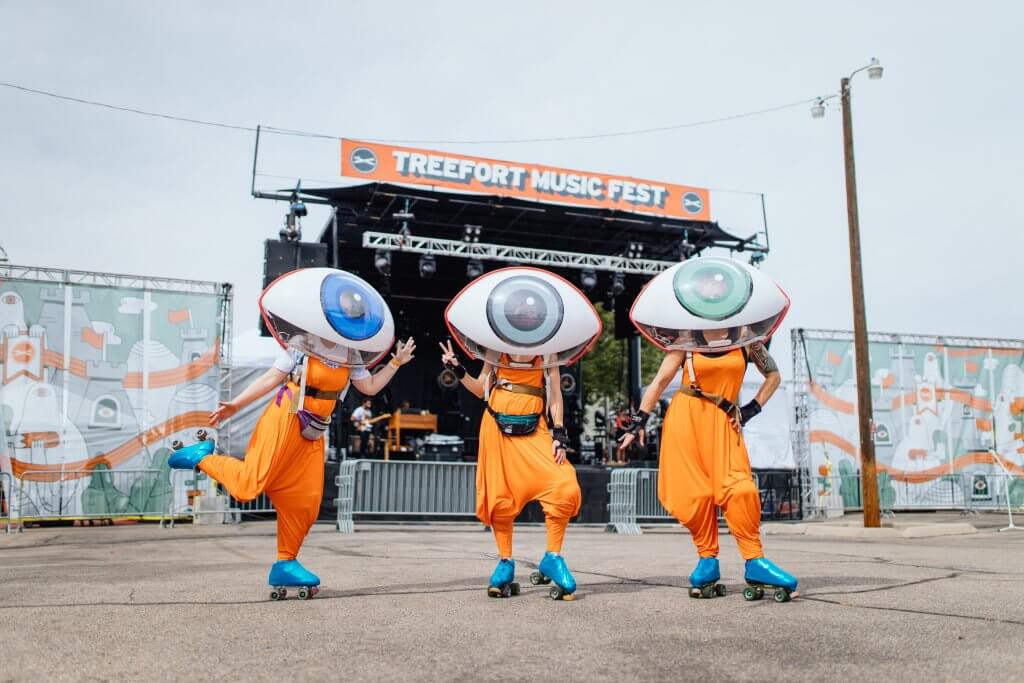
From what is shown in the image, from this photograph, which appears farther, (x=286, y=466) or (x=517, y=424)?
(x=517, y=424)

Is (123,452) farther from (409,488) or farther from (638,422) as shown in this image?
(638,422)

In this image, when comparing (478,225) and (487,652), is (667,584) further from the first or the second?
(478,225)

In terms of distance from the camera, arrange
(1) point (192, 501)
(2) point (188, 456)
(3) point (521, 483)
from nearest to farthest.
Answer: (2) point (188, 456) < (3) point (521, 483) < (1) point (192, 501)

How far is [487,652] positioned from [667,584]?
2601 mm

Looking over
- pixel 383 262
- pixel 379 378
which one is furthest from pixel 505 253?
pixel 379 378

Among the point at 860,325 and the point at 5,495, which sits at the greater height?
the point at 860,325

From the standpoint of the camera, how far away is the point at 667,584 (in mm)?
5777

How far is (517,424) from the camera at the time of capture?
17.9 feet

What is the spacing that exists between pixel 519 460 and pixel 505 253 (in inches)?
575

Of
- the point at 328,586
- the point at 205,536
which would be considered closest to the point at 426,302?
the point at 205,536

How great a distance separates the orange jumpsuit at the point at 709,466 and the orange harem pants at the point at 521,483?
595 mm

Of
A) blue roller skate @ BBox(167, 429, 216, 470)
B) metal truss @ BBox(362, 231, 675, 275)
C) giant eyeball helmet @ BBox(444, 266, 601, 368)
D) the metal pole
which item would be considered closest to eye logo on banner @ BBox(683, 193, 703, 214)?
metal truss @ BBox(362, 231, 675, 275)

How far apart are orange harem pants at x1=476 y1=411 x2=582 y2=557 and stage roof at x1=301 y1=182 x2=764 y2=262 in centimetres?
1339

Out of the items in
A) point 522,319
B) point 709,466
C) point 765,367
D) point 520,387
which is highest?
point 522,319
